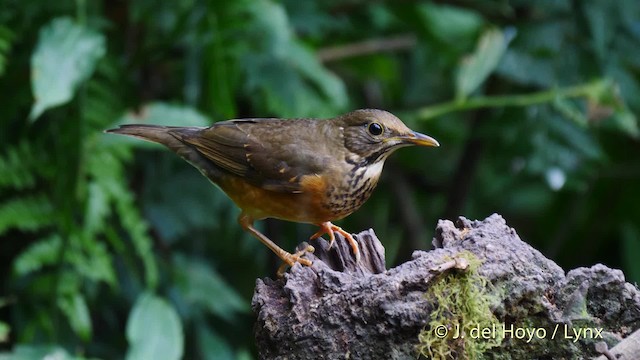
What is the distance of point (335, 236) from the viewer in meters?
3.32

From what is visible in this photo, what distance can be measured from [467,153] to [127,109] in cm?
240

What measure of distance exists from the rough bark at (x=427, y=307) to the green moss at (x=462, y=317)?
0.02 metres

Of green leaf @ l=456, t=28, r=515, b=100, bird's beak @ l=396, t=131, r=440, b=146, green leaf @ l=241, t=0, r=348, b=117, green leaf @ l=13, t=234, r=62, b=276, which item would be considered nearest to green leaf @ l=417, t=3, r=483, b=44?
green leaf @ l=456, t=28, r=515, b=100

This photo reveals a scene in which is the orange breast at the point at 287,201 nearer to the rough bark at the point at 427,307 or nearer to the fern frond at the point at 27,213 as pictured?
the rough bark at the point at 427,307

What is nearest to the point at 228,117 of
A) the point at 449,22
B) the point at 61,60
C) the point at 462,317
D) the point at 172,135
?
the point at 172,135

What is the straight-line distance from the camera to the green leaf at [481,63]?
5.36 meters

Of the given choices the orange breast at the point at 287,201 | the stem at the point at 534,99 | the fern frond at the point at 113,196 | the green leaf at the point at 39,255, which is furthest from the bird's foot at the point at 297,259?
the stem at the point at 534,99

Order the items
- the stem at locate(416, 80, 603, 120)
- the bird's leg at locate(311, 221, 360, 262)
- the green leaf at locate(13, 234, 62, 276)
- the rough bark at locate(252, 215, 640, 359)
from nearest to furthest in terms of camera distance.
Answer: the rough bark at locate(252, 215, 640, 359), the bird's leg at locate(311, 221, 360, 262), the green leaf at locate(13, 234, 62, 276), the stem at locate(416, 80, 603, 120)

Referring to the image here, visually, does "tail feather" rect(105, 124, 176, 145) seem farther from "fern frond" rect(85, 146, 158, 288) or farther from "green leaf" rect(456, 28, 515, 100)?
"green leaf" rect(456, 28, 515, 100)

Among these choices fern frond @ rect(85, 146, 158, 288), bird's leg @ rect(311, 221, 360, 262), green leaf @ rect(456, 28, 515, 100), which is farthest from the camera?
green leaf @ rect(456, 28, 515, 100)

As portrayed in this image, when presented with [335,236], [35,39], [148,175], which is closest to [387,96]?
[148,175]

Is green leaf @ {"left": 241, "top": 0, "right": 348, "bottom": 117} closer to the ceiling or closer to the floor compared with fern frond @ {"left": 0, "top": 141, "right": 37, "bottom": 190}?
closer to the ceiling

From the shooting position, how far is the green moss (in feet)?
8.44

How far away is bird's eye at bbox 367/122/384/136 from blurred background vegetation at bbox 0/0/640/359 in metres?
1.21
